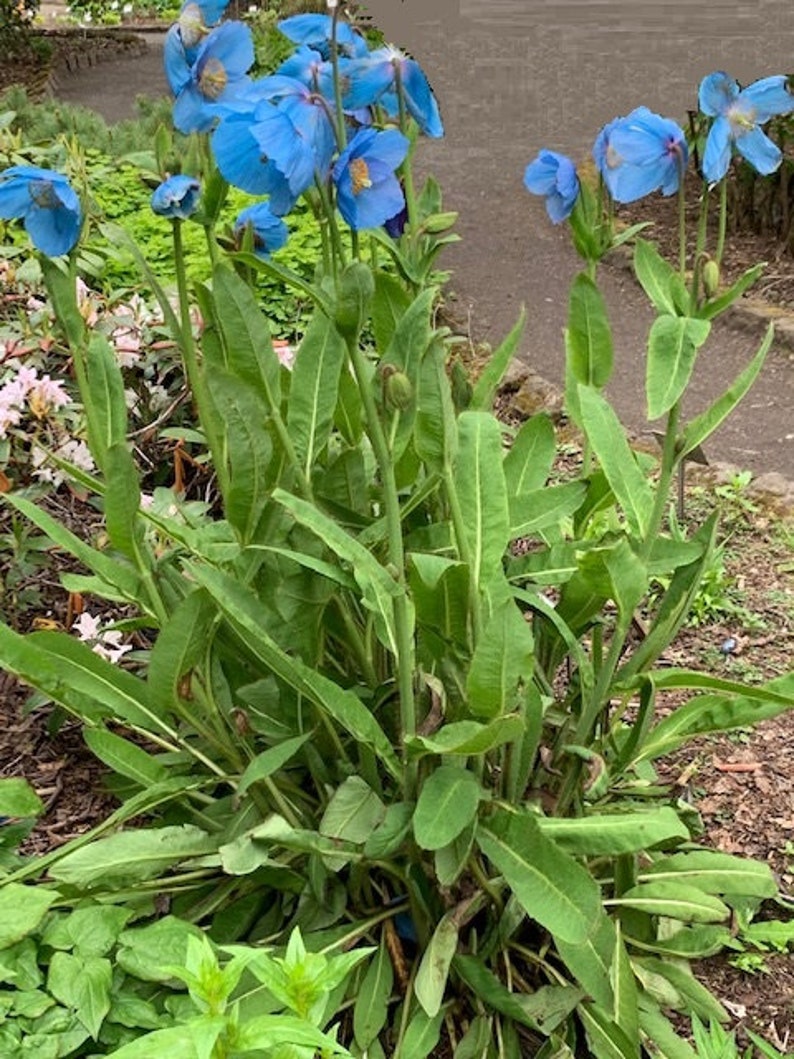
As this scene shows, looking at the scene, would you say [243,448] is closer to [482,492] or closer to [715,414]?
[482,492]

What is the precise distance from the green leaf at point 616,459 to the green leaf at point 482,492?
0.47 ft

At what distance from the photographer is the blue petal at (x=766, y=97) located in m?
1.72

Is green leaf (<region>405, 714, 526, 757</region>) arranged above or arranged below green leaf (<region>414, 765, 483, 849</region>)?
above

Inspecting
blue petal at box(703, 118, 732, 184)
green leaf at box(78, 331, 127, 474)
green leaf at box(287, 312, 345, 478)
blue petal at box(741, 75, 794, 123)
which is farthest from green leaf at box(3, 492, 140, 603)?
blue petal at box(741, 75, 794, 123)

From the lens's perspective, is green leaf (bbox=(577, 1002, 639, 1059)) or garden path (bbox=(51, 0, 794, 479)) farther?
garden path (bbox=(51, 0, 794, 479))

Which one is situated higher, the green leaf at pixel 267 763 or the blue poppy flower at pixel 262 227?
the blue poppy flower at pixel 262 227

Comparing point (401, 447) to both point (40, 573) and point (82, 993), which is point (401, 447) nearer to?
point (82, 993)

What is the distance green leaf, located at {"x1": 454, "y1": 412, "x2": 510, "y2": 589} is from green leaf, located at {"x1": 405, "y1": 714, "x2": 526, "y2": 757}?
22cm

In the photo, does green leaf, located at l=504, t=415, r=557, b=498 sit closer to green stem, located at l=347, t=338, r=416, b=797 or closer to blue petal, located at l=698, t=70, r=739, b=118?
green stem, located at l=347, t=338, r=416, b=797

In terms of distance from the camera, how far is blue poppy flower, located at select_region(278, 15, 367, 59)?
1719 millimetres

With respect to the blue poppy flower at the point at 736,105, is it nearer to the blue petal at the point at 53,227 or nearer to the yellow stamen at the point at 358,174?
the yellow stamen at the point at 358,174

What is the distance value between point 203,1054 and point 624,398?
4088 millimetres

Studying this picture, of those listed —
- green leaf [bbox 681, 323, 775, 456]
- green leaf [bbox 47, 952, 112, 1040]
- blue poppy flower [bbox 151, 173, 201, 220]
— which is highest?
blue poppy flower [bbox 151, 173, 201, 220]

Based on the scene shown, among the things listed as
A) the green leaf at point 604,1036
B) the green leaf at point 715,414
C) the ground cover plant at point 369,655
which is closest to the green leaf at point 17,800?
the ground cover plant at point 369,655
